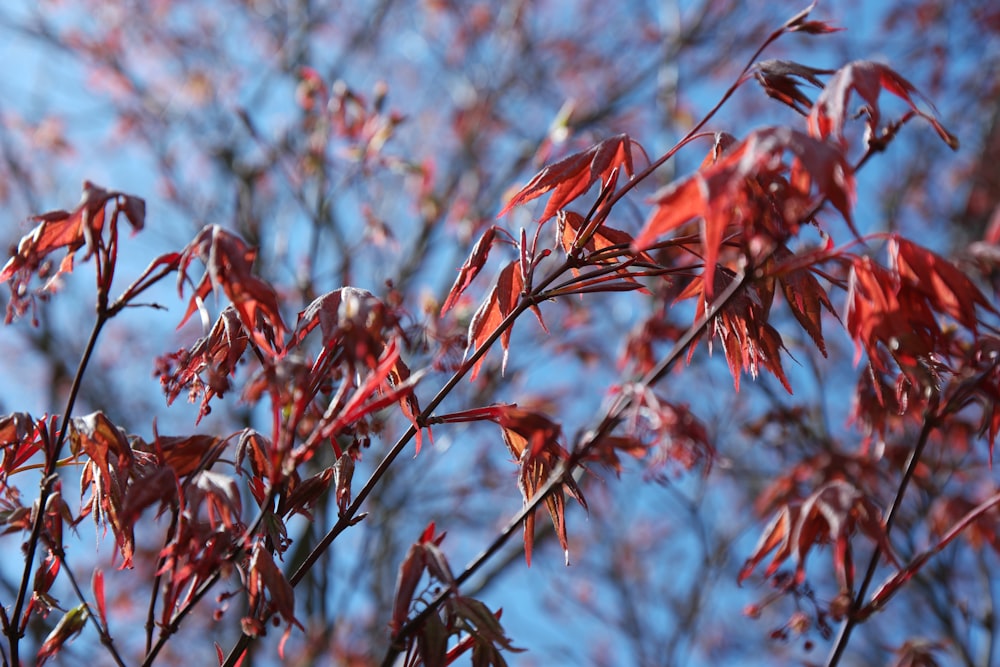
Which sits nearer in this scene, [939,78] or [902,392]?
[902,392]

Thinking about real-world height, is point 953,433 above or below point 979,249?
above

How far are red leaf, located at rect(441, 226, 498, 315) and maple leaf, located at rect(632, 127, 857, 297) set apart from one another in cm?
40

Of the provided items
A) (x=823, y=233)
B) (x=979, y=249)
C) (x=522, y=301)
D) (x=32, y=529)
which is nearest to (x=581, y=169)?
(x=522, y=301)

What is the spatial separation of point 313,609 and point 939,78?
5.01m

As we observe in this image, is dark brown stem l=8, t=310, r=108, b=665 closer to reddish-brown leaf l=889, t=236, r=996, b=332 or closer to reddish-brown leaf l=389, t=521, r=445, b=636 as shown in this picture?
reddish-brown leaf l=389, t=521, r=445, b=636

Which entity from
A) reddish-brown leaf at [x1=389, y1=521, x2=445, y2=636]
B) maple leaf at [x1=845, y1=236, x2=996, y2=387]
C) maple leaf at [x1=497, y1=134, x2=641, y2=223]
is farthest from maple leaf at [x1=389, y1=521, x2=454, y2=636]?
maple leaf at [x1=845, y1=236, x2=996, y2=387]

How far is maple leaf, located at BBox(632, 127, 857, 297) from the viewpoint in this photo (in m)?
0.85

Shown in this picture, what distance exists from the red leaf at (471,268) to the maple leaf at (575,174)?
9cm

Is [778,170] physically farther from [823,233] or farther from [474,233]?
[474,233]

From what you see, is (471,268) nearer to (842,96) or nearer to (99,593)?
(842,96)

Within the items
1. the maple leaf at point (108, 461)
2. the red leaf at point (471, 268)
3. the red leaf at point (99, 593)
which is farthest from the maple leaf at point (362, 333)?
the red leaf at point (99, 593)

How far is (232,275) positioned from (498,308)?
0.44 meters

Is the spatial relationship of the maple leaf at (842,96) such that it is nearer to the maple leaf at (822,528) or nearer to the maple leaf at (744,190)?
the maple leaf at (744,190)

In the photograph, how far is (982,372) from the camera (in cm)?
118
